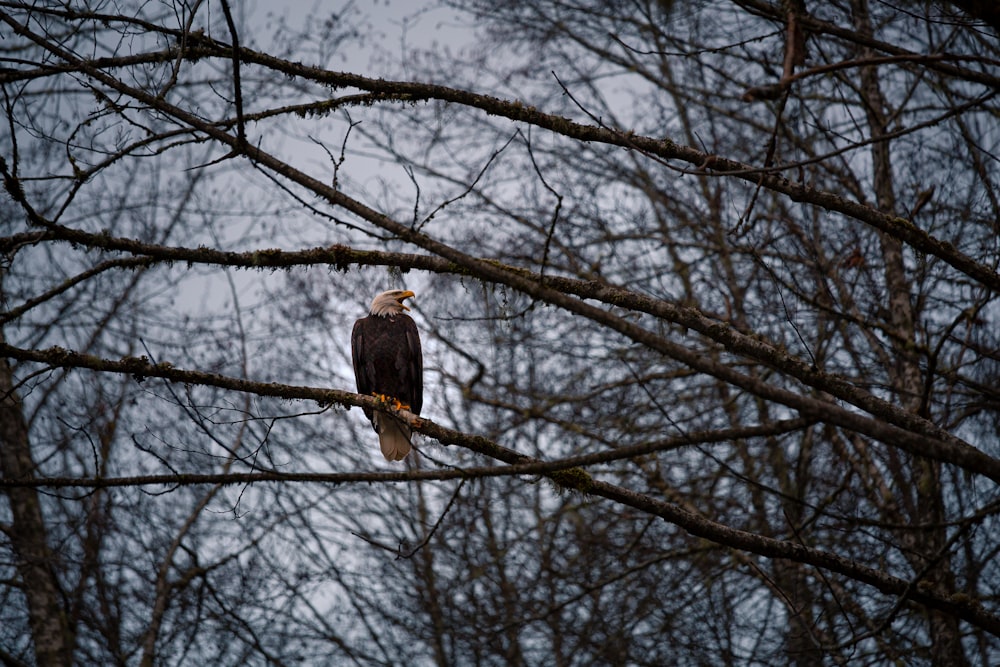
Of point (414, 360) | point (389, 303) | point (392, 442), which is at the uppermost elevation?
point (389, 303)

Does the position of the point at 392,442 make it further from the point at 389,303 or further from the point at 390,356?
the point at 389,303

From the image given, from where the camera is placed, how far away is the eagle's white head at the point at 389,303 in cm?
657

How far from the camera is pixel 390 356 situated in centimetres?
642

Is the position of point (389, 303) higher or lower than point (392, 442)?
higher

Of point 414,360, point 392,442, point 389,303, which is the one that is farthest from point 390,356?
point 392,442

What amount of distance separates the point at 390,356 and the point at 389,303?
441 millimetres

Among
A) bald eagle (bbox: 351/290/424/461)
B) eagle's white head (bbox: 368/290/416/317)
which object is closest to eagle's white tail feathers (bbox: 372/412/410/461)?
bald eagle (bbox: 351/290/424/461)

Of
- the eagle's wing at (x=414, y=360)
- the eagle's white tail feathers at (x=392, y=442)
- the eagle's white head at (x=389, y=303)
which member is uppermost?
the eagle's white head at (x=389, y=303)

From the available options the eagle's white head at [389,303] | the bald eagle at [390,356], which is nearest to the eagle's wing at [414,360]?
the bald eagle at [390,356]

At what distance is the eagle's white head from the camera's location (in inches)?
259

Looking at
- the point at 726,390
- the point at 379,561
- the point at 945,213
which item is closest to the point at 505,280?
the point at 945,213

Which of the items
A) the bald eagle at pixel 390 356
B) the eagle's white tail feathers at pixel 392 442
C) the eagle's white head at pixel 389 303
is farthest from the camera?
the eagle's white head at pixel 389 303

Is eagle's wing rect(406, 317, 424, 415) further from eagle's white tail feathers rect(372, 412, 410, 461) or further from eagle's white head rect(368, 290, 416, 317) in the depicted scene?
eagle's white tail feathers rect(372, 412, 410, 461)

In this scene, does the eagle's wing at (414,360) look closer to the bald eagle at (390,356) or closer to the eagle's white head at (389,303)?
the bald eagle at (390,356)
